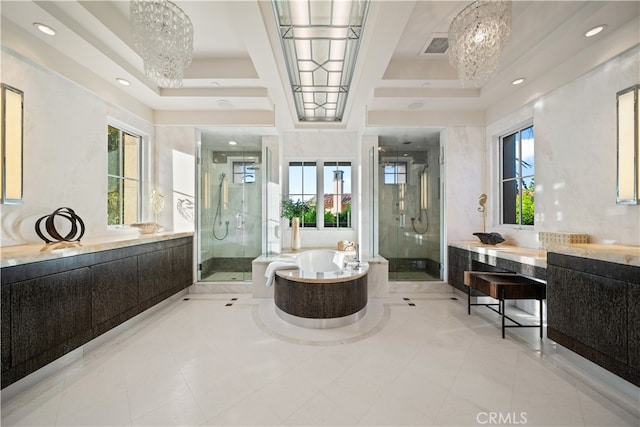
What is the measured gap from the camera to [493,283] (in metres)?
2.70

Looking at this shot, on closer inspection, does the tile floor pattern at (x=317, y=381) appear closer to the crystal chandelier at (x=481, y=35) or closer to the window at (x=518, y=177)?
the window at (x=518, y=177)

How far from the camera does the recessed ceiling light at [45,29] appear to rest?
7.25 ft

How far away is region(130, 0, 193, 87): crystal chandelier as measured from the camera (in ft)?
6.07

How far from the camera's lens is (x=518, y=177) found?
3689 mm

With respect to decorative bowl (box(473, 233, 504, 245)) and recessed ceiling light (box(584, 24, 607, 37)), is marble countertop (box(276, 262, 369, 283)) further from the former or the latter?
recessed ceiling light (box(584, 24, 607, 37))

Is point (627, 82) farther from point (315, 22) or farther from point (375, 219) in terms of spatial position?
point (375, 219)

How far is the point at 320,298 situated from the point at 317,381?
1.01 meters

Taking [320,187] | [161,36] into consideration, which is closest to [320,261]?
[320,187]

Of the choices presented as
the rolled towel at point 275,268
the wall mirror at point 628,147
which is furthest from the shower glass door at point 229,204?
the wall mirror at point 628,147

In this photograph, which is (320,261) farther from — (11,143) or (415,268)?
(11,143)

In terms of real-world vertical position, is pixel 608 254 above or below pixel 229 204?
below

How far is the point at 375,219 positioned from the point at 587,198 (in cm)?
254

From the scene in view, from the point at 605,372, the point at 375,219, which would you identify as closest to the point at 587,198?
the point at 605,372

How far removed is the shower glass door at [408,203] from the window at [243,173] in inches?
86.9
